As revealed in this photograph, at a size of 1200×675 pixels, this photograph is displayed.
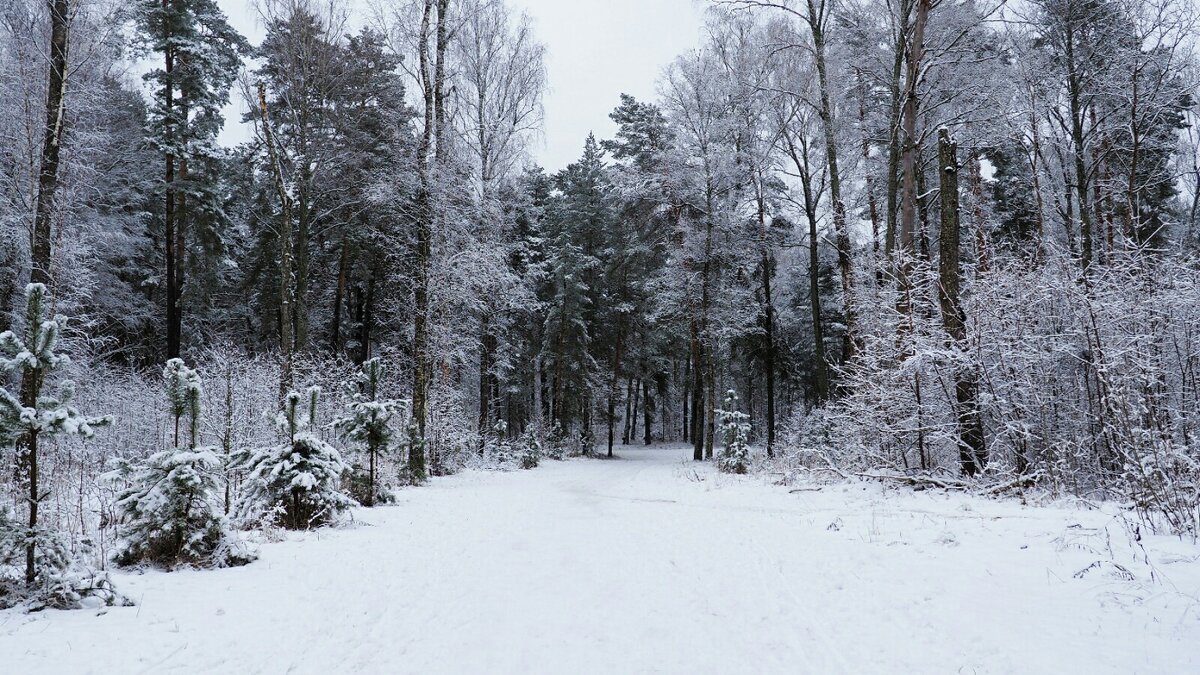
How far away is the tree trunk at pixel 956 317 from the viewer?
26.6 ft

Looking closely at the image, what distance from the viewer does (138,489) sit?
4.86m

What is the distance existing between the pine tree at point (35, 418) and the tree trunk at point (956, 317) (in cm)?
927

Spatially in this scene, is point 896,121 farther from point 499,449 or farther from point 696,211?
point 499,449

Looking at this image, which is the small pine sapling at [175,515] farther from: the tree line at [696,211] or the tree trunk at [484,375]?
the tree trunk at [484,375]

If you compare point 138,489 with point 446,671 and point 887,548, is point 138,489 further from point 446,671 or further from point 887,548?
point 887,548

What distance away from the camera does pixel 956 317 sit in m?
8.30

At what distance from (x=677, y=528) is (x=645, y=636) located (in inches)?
149

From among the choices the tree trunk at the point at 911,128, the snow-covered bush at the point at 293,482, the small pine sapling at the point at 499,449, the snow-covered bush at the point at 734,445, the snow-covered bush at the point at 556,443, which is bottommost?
the snow-covered bush at the point at 556,443

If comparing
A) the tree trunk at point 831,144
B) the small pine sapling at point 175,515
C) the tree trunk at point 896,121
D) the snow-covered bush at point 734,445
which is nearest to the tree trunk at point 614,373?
the snow-covered bush at point 734,445

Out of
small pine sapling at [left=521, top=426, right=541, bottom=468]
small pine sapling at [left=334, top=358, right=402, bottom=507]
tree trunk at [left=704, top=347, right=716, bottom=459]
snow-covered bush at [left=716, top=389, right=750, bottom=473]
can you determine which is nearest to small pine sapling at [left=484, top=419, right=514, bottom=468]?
small pine sapling at [left=521, top=426, right=541, bottom=468]

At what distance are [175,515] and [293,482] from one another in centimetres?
191

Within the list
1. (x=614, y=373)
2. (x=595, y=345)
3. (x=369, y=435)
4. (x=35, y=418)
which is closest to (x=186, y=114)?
(x=369, y=435)

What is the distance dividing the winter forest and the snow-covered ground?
4cm

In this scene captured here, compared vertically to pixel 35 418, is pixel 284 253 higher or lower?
higher
